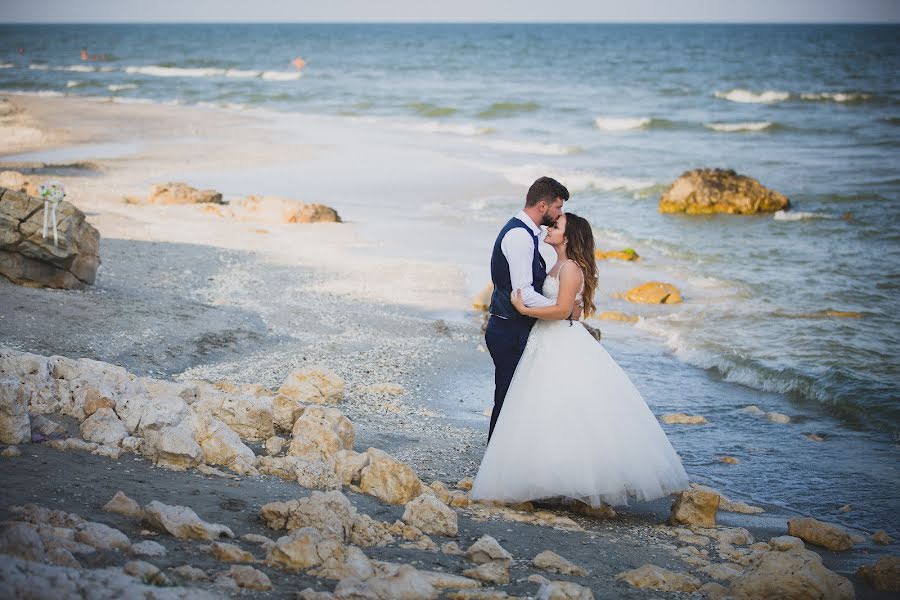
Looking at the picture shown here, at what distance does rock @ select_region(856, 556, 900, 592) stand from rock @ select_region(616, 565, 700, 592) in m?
1.31

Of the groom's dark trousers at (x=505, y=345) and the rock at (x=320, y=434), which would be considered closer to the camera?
the rock at (x=320, y=434)

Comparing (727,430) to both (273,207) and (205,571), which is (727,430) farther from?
(273,207)

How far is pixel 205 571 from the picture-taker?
429 centimetres

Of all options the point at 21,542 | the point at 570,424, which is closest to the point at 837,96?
the point at 570,424

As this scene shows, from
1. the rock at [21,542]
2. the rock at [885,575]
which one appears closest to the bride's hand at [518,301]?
the rock at [885,575]

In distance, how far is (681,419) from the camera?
9.22 meters

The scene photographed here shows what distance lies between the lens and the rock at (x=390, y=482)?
612 centimetres

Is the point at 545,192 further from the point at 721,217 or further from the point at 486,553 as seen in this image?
the point at 721,217

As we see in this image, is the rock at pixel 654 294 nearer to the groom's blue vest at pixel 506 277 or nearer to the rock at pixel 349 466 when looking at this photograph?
the groom's blue vest at pixel 506 277

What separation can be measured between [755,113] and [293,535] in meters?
43.4

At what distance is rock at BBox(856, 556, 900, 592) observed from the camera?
5570 millimetres

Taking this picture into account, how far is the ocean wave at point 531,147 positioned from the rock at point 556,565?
27.0m

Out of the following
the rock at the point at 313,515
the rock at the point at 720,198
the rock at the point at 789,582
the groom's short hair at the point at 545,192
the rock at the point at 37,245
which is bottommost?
the rock at the point at 789,582

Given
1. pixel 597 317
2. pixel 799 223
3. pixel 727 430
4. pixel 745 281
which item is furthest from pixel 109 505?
pixel 799 223
